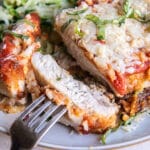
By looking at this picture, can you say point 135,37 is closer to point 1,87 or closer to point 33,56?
point 33,56

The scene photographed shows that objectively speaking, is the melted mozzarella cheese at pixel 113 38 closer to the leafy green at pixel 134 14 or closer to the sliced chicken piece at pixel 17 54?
the leafy green at pixel 134 14

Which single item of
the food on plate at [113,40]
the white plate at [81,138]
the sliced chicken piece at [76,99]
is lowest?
the white plate at [81,138]

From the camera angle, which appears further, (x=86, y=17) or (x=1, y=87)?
(x=86, y=17)

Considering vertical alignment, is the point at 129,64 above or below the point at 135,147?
above

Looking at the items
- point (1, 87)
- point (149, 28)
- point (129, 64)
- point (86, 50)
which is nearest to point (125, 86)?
point (129, 64)

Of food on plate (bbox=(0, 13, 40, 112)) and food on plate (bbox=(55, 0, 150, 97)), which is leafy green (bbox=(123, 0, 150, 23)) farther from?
food on plate (bbox=(0, 13, 40, 112))

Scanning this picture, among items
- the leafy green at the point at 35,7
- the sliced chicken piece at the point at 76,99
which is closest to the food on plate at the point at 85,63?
the sliced chicken piece at the point at 76,99
